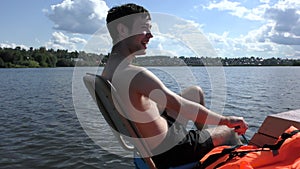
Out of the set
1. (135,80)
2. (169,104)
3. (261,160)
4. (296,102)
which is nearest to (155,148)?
(169,104)

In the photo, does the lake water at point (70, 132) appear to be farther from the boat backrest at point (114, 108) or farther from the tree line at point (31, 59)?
the tree line at point (31, 59)

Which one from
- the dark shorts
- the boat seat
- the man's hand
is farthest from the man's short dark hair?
the man's hand

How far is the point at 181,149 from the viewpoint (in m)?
3.15

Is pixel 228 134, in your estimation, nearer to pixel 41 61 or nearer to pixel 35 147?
pixel 35 147

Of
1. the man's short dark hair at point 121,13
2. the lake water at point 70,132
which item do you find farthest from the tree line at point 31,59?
the man's short dark hair at point 121,13

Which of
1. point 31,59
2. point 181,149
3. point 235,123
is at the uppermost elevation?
point 235,123

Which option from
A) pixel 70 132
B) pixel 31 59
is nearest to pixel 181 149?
pixel 70 132

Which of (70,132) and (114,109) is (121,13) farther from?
(70,132)

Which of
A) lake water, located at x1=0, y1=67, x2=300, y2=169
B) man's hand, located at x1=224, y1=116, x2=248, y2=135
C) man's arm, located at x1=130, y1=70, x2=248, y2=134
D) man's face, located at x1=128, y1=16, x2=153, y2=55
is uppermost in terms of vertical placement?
man's face, located at x1=128, y1=16, x2=153, y2=55

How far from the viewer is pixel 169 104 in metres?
2.85

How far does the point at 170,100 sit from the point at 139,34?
788 millimetres

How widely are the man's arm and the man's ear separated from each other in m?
0.52

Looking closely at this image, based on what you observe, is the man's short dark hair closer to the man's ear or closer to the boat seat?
the man's ear

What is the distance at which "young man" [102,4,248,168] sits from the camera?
2.83 meters
